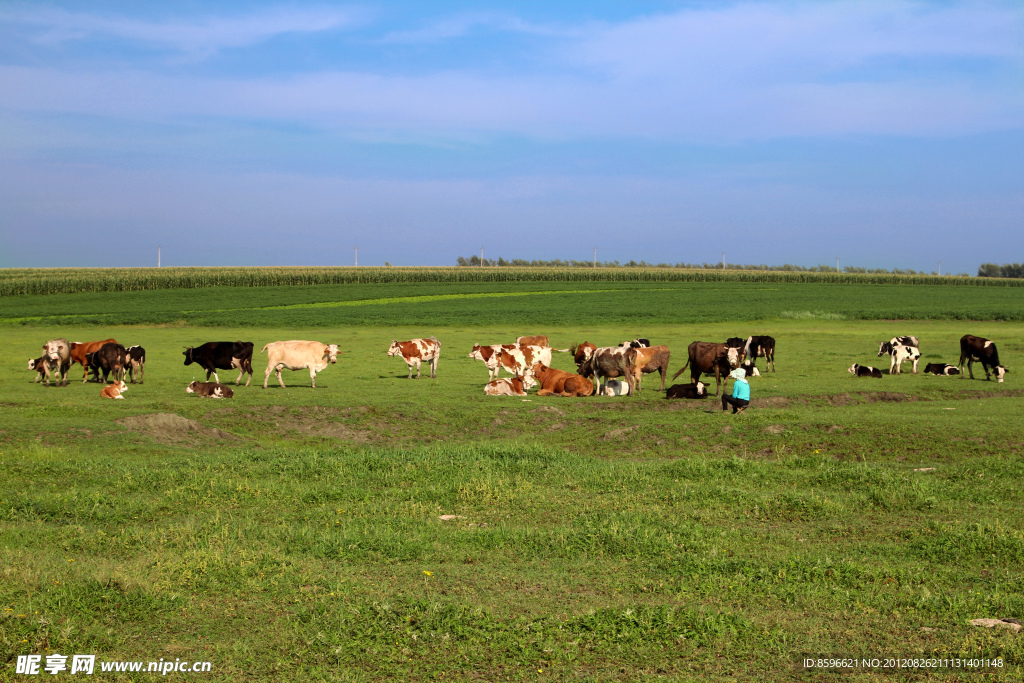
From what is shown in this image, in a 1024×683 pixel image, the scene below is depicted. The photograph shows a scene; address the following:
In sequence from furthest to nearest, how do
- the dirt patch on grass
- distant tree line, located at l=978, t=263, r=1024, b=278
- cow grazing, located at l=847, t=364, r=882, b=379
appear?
1. distant tree line, located at l=978, t=263, r=1024, b=278
2. cow grazing, located at l=847, t=364, r=882, b=379
3. the dirt patch on grass

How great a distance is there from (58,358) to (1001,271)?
204 metres

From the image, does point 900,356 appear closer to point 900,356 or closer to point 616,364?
point 900,356

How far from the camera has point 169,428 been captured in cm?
1659

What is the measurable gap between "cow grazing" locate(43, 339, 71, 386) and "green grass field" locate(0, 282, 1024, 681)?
2.19 m

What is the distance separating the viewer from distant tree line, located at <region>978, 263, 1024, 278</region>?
17998 cm

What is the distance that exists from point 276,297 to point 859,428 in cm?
6586

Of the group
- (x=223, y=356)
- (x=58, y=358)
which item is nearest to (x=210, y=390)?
(x=223, y=356)

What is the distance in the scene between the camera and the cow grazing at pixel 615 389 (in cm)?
2444

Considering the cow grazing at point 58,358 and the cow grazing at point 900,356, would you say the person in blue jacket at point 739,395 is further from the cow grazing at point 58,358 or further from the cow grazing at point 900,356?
the cow grazing at point 58,358

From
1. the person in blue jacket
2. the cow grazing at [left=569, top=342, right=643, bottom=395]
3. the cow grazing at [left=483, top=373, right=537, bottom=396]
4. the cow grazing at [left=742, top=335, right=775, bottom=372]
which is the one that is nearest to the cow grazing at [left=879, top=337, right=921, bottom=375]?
the cow grazing at [left=742, top=335, right=775, bottom=372]

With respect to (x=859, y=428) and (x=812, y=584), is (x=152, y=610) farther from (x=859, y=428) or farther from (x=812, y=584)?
(x=859, y=428)

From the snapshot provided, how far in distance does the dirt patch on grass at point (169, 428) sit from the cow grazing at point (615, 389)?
1149 centimetres

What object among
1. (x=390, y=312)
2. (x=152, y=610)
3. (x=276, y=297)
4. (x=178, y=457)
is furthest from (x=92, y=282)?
(x=152, y=610)

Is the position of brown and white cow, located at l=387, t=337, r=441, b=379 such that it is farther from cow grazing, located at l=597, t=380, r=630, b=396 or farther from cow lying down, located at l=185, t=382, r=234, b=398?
cow lying down, located at l=185, t=382, r=234, b=398
